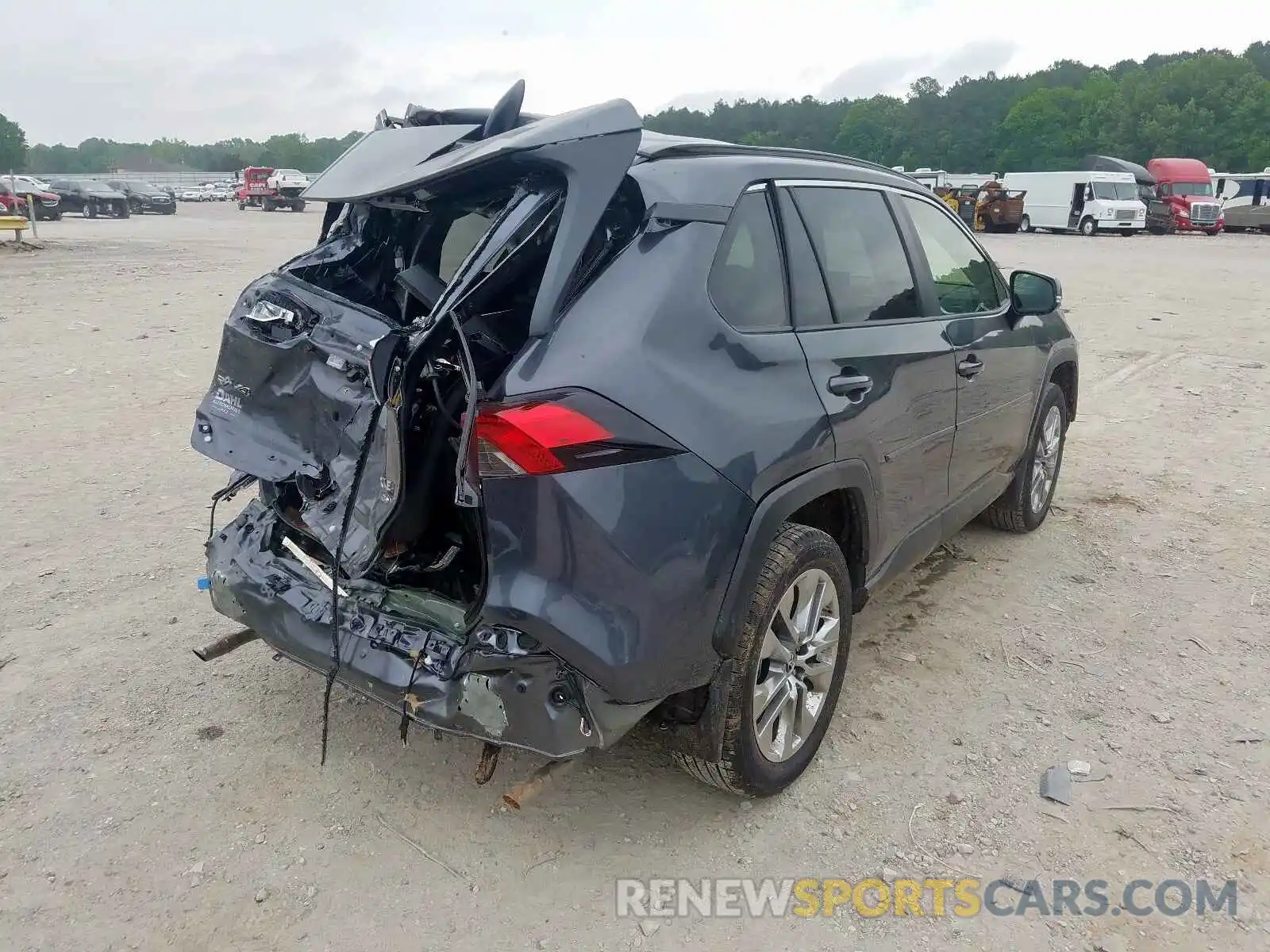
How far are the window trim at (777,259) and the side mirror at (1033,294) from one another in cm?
179

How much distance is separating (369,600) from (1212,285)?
59.3 feet

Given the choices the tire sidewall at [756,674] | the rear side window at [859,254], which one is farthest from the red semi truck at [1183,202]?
the tire sidewall at [756,674]

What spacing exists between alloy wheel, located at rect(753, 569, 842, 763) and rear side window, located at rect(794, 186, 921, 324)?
2.94 feet

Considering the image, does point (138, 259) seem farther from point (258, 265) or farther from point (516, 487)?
point (516, 487)

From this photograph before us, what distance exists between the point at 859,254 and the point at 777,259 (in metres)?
0.52

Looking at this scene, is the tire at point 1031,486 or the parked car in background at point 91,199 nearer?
the tire at point 1031,486

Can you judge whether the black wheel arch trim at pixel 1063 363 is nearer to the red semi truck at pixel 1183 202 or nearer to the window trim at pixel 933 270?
the window trim at pixel 933 270

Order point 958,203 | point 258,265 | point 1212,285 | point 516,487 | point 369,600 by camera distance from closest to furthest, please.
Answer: point 516,487 < point 369,600 < point 1212,285 < point 258,265 < point 958,203

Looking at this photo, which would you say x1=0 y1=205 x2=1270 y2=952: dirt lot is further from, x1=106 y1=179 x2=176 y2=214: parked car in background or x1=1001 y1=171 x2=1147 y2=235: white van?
x1=106 y1=179 x2=176 y2=214: parked car in background

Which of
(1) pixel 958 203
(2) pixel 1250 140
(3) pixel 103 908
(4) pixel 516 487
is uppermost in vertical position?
(2) pixel 1250 140

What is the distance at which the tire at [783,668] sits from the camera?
2.59 metres

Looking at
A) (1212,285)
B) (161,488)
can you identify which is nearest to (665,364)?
(161,488)

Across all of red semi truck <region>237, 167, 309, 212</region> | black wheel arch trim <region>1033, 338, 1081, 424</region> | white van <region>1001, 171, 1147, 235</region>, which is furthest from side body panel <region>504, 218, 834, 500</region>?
red semi truck <region>237, 167, 309, 212</region>

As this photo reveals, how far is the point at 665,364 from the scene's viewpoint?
234 cm
